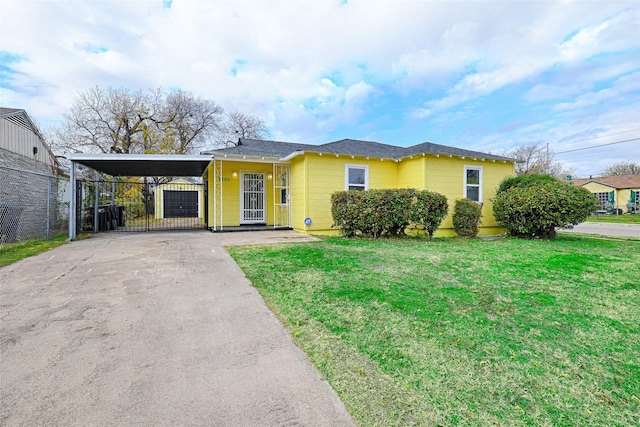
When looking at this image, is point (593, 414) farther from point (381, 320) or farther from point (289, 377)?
point (289, 377)

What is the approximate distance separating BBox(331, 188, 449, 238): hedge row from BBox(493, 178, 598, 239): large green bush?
A: 259cm

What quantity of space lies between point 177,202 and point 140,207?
232cm

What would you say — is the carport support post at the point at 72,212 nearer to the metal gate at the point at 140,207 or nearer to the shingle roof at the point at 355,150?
the metal gate at the point at 140,207

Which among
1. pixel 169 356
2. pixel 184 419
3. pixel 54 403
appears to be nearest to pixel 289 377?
pixel 184 419

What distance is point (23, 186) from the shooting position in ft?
29.3

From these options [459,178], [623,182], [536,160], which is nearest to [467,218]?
[459,178]

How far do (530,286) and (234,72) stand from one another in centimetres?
1699

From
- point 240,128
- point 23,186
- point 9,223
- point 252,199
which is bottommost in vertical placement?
point 9,223

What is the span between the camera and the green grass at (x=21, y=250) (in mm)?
5324

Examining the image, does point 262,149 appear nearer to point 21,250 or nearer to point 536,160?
point 21,250

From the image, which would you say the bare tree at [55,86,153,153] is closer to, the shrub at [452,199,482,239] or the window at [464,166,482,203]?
the window at [464,166,482,203]

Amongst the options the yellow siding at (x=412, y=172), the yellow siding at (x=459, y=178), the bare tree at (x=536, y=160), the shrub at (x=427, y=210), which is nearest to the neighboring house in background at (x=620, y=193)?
the bare tree at (x=536, y=160)

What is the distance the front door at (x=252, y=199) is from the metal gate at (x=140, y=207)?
1.99m

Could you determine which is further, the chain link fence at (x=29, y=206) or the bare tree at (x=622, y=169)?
the bare tree at (x=622, y=169)
